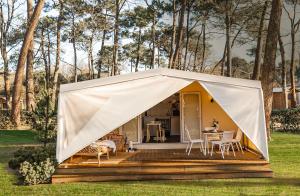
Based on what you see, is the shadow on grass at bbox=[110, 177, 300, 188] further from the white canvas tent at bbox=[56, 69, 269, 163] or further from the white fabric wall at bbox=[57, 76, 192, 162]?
the white fabric wall at bbox=[57, 76, 192, 162]

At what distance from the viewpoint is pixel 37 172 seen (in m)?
8.08

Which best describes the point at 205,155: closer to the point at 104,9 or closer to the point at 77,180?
the point at 77,180

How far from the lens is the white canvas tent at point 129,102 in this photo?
8.68 m

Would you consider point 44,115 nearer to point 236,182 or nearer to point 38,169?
point 38,169

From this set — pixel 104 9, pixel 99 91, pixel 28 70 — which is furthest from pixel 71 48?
pixel 99 91

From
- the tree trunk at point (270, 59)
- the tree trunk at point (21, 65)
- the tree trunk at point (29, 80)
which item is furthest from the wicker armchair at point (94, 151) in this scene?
the tree trunk at point (29, 80)

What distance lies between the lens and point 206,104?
12.1 metres

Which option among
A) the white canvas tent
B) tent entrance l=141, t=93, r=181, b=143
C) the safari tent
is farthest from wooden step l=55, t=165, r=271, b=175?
tent entrance l=141, t=93, r=181, b=143

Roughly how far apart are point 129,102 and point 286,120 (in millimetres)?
14622

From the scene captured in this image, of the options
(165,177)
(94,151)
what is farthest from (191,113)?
(165,177)

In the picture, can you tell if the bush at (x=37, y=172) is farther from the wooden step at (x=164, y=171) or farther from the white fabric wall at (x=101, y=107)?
the white fabric wall at (x=101, y=107)

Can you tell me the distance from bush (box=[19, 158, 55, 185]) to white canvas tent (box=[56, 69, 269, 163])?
394 millimetres

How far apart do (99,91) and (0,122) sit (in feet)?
42.6

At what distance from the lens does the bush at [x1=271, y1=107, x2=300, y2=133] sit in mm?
20766
